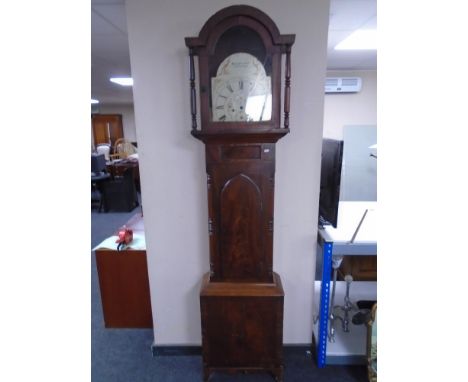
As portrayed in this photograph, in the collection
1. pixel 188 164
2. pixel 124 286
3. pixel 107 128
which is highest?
pixel 107 128

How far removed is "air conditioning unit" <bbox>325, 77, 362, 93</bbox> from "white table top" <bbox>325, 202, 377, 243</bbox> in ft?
6.51

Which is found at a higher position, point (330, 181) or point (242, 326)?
point (330, 181)

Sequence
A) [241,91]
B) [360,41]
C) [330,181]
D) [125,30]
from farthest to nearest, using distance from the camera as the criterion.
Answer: [360,41] < [125,30] < [330,181] < [241,91]

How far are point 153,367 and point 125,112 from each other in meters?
8.44

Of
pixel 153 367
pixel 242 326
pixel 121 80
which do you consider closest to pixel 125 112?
pixel 121 80

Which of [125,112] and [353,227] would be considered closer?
[353,227]

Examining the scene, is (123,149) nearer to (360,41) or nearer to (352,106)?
(352,106)

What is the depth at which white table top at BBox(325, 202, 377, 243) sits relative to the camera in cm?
153

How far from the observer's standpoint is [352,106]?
380cm

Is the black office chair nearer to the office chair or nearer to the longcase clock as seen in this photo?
the office chair

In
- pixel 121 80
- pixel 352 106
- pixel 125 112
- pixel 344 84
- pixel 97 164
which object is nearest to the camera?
pixel 344 84

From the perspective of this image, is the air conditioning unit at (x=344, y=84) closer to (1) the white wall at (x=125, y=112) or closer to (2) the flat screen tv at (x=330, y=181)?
(2) the flat screen tv at (x=330, y=181)
